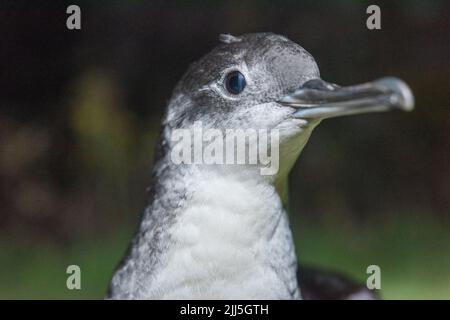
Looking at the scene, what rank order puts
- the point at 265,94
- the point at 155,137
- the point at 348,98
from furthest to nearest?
the point at 155,137, the point at 265,94, the point at 348,98

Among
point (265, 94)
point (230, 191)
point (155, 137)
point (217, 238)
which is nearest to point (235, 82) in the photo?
point (265, 94)

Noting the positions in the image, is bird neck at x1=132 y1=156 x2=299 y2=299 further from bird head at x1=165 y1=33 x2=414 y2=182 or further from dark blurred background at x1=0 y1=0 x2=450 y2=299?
dark blurred background at x1=0 y1=0 x2=450 y2=299

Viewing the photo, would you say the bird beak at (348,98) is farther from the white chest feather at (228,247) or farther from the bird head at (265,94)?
the white chest feather at (228,247)

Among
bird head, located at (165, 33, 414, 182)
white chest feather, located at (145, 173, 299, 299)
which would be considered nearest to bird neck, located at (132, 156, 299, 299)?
white chest feather, located at (145, 173, 299, 299)

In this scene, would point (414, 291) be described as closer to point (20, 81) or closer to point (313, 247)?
point (313, 247)

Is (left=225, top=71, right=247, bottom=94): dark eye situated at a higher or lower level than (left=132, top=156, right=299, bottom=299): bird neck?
higher

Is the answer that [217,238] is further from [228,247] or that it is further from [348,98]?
[348,98]

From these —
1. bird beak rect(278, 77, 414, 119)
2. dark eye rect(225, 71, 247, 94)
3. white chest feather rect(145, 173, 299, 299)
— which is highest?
dark eye rect(225, 71, 247, 94)

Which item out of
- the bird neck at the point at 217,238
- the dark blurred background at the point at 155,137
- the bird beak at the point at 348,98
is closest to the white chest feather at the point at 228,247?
the bird neck at the point at 217,238
